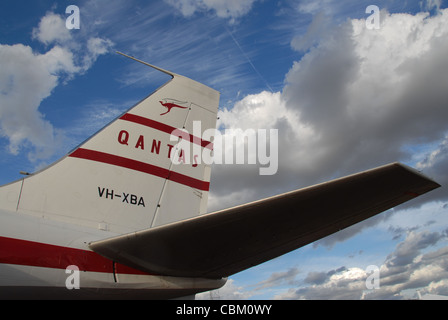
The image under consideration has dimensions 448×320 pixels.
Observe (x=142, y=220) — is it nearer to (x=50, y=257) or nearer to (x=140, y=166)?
(x=140, y=166)

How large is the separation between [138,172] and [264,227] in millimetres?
3425

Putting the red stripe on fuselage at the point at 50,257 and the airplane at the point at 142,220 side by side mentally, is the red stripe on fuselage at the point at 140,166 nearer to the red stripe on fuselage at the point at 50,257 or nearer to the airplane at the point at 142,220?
the airplane at the point at 142,220

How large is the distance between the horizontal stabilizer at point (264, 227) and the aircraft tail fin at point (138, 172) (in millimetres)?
1188

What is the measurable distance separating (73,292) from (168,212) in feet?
8.77

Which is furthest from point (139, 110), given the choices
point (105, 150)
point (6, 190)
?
point (6, 190)

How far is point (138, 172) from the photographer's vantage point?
24.2ft

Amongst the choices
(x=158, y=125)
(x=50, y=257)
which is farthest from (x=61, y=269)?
(x=158, y=125)

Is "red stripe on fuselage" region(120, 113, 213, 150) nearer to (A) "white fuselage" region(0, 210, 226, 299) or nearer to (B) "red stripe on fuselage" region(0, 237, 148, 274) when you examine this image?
(A) "white fuselage" region(0, 210, 226, 299)

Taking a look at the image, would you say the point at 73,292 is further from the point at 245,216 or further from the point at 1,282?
the point at 245,216

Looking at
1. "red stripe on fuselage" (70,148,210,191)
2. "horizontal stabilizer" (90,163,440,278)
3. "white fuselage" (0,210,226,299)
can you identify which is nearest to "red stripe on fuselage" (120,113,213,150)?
"red stripe on fuselage" (70,148,210,191)

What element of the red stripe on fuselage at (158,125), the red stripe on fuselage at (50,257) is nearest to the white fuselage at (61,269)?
the red stripe on fuselage at (50,257)

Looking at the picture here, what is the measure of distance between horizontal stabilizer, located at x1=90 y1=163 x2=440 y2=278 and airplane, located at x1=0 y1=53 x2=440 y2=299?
14 millimetres

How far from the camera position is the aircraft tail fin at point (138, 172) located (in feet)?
20.1
